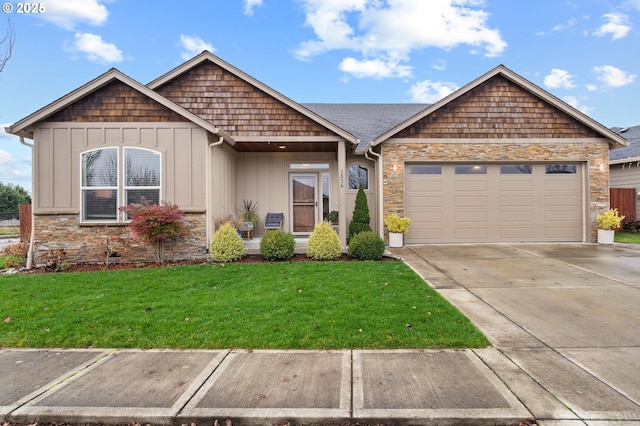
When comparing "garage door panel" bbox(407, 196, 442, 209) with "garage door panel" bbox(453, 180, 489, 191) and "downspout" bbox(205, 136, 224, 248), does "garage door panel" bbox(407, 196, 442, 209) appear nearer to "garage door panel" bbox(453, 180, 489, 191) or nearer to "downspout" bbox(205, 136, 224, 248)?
"garage door panel" bbox(453, 180, 489, 191)

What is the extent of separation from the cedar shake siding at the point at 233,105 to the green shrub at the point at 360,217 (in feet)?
7.97

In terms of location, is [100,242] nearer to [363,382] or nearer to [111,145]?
[111,145]

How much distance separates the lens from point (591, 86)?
1714 centimetres

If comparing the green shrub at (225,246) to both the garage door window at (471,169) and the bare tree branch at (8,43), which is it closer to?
the bare tree branch at (8,43)

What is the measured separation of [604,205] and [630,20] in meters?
7.97

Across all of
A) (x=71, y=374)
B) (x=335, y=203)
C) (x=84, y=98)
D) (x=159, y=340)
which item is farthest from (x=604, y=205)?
(x=84, y=98)

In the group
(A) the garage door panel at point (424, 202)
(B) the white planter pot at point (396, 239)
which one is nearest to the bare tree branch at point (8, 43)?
(B) the white planter pot at point (396, 239)

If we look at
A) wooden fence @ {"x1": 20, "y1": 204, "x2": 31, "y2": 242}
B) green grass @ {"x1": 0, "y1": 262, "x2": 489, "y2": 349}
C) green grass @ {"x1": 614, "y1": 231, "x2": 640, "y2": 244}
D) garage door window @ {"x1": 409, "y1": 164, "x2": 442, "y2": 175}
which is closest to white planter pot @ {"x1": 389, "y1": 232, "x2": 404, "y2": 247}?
garage door window @ {"x1": 409, "y1": 164, "x2": 442, "y2": 175}

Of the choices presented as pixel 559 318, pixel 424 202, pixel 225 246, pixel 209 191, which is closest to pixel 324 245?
pixel 225 246

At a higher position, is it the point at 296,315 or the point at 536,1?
the point at 536,1

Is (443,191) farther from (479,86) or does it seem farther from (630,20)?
(630,20)

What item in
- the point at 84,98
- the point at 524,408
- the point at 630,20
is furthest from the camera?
Result: the point at 630,20

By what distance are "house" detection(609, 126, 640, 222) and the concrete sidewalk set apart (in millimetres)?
12426

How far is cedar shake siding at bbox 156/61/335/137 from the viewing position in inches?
360
